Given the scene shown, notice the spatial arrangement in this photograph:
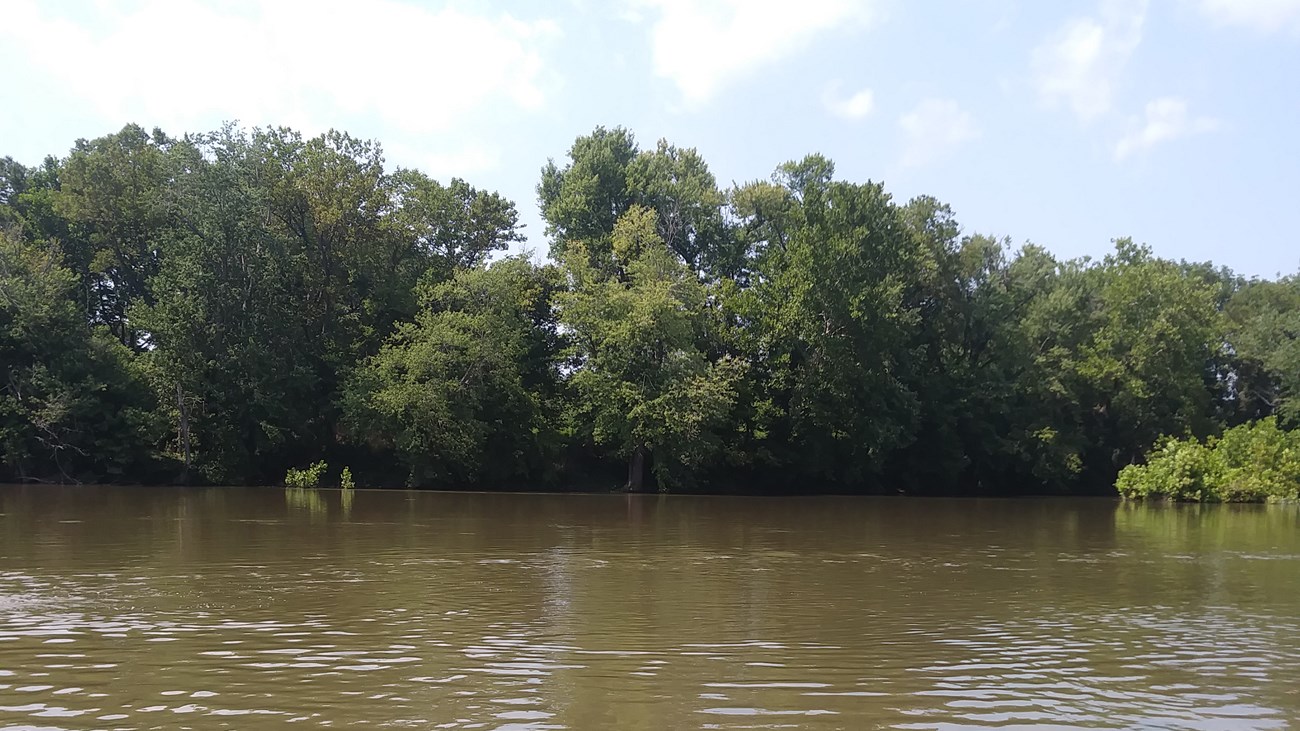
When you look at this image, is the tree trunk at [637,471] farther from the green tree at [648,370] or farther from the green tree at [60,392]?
the green tree at [60,392]

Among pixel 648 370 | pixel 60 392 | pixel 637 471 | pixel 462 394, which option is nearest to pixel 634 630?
pixel 462 394

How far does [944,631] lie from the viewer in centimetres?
1078

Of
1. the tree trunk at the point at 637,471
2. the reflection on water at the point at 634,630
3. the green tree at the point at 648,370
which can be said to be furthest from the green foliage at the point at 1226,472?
the reflection on water at the point at 634,630

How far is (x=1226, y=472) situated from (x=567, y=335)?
31.1m

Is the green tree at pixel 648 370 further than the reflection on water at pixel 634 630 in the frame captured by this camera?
Yes

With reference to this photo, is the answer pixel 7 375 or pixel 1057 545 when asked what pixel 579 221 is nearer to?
A: pixel 7 375

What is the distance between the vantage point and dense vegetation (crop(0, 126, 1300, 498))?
4544 cm

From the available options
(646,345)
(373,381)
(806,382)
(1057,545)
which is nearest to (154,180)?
(373,381)

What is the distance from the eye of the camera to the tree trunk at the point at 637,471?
47.8 metres

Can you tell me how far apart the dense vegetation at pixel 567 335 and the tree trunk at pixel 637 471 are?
9.5 inches

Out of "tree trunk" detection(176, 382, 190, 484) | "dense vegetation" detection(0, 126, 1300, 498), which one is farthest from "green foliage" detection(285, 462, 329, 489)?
"tree trunk" detection(176, 382, 190, 484)

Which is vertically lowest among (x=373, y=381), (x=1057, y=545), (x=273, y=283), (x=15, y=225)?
(x=1057, y=545)

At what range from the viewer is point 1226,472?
42.6 metres

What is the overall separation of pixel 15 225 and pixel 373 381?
68.7ft
